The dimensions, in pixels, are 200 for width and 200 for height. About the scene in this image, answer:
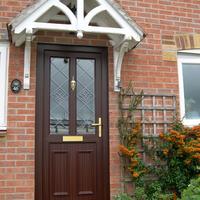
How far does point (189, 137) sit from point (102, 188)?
152 centimetres

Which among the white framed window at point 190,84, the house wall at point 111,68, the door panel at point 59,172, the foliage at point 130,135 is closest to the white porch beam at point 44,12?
the house wall at point 111,68

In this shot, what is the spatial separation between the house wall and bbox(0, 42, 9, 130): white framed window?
72mm

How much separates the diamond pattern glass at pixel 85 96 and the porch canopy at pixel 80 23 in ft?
1.24

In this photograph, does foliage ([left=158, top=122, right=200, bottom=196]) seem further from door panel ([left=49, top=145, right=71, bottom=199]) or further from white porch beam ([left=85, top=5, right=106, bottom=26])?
white porch beam ([left=85, top=5, right=106, bottom=26])

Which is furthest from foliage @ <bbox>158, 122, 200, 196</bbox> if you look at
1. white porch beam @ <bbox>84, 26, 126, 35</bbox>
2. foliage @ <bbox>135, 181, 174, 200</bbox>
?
white porch beam @ <bbox>84, 26, 126, 35</bbox>

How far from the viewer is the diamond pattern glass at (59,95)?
17.3ft

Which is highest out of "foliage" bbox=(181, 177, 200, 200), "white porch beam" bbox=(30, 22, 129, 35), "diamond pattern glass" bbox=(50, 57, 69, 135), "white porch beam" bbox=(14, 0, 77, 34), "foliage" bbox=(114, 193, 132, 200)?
"white porch beam" bbox=(14, 0, 77, 34)

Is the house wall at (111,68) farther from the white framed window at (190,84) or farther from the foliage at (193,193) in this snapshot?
the foliage at (193,193)

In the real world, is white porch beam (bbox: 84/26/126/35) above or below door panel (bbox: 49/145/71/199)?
above

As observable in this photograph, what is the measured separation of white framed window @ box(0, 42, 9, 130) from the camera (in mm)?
5062

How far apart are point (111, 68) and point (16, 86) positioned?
57.1 inches

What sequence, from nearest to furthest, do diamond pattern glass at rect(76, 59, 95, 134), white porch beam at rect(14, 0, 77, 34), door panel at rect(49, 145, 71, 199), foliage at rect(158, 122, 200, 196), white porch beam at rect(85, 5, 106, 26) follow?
white porch beam at rect(14, 0, 77, 34), white porch beam at rect(85, 5, 106, 26), door panel at rect(49, 145, 71, 199), foliage at rect(158, 122, 200, 196), diamond pattern glass at rect(76, 59, 95, 134)

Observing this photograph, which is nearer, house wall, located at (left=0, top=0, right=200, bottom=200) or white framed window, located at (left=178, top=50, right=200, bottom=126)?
house wall, located at (left=0, top=0, right=200, bottom=200)

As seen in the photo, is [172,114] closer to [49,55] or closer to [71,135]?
[71,135]
